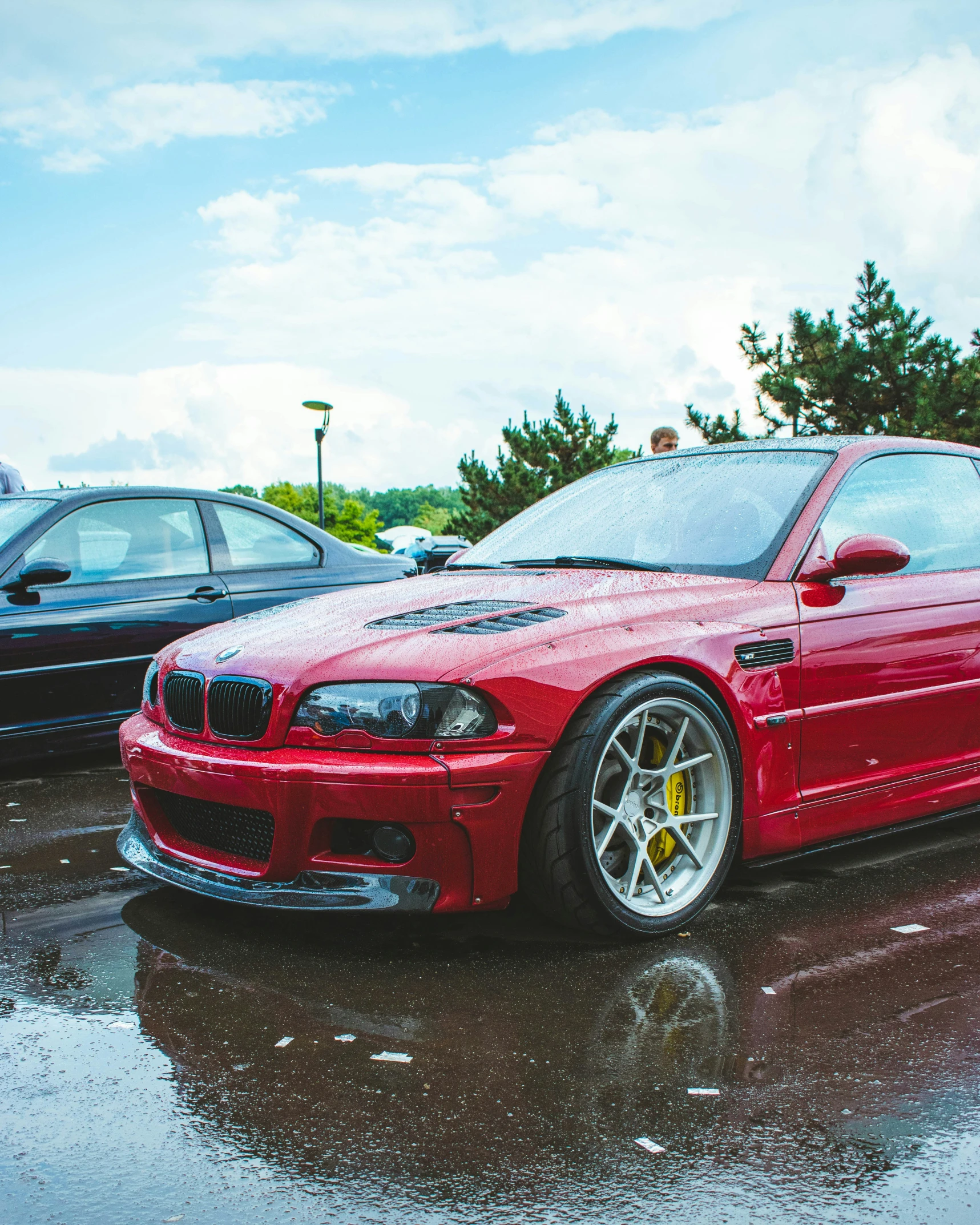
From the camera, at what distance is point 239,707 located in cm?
294

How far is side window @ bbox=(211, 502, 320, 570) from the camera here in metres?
5.92

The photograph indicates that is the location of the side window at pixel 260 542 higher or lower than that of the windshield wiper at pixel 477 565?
higher

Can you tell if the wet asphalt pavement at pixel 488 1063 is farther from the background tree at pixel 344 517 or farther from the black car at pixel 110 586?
the background tree at pixel 344 517

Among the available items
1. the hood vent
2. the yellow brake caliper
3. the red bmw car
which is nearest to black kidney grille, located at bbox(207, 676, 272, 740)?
the red bmw car

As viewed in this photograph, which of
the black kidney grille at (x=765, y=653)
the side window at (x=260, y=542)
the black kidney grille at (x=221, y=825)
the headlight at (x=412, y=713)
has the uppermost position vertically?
the side window at (x=260, y=542)

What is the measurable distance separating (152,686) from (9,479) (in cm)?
583

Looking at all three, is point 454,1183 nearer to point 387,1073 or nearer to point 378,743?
point 387,1073

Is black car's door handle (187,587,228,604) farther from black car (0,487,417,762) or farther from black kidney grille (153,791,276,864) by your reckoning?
black kidney grille (153,791,276,864)

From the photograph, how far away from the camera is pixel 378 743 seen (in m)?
2.73

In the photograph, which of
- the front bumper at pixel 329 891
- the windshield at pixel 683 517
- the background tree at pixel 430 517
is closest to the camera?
the front bumper at pixel 329 891

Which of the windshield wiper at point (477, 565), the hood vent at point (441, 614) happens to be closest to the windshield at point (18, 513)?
the windshield wiper at point (477, 565)

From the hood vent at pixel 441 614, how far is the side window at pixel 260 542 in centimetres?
292

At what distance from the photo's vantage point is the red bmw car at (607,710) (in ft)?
8.95

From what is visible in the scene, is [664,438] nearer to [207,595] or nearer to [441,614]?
[207,595]
